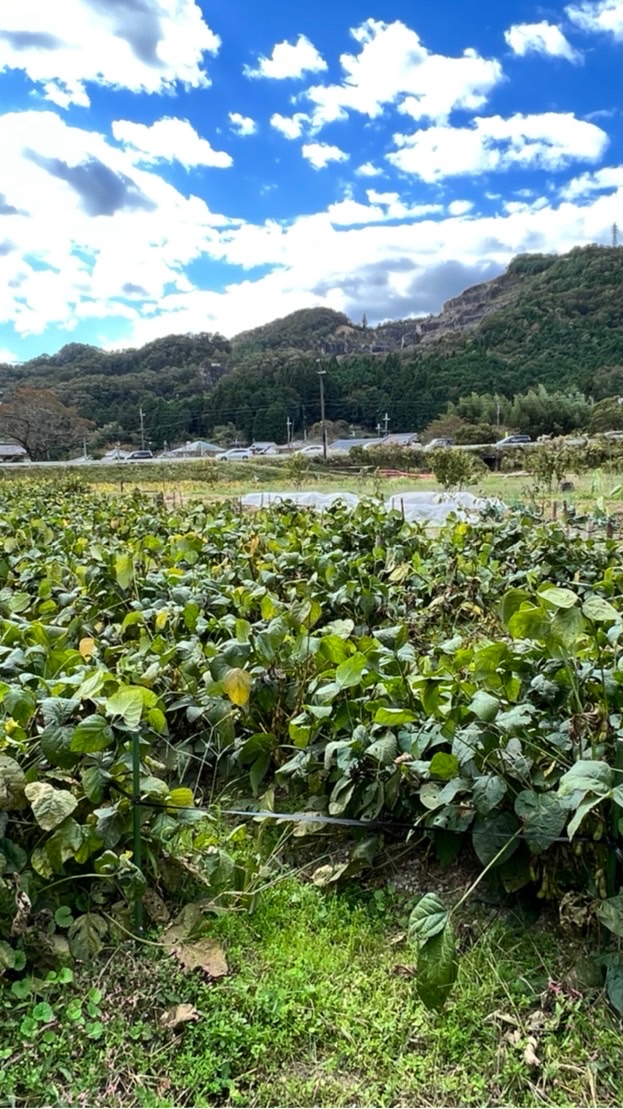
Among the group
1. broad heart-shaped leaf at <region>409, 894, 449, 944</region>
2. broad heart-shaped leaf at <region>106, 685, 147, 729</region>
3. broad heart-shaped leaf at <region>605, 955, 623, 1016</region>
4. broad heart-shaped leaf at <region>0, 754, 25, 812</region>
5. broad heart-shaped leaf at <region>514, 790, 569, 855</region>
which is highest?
broad heart-shaped leaf at <region>106, 685, 147, 729</region>

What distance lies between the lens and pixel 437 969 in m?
1.26

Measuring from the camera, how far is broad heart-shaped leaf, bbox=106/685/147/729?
4.98 ft

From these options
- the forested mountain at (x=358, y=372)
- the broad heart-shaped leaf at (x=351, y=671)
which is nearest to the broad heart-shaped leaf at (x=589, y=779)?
the broad heart-shaped leaf at (x=351, y=671)

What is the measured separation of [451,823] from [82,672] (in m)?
0.96

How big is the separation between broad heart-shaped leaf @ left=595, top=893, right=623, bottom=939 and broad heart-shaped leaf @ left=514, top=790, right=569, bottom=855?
14 cm

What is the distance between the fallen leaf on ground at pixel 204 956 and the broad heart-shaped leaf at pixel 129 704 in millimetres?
488

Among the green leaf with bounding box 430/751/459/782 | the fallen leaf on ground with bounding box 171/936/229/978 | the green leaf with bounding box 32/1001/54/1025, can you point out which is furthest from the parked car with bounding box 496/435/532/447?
the green leaf with bounding box 32/1001/54/1025

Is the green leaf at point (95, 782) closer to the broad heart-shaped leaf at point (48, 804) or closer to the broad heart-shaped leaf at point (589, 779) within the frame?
the broad heart-shaped leaf at point (48, 804)

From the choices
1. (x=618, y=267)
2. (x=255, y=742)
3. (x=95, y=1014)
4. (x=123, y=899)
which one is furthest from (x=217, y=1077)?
(x=618, y=267)

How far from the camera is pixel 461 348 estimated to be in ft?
233

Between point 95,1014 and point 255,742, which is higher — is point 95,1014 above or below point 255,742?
below

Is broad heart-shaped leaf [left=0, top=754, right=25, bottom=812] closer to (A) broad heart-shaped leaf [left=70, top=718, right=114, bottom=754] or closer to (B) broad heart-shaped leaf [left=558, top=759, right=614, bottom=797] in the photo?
(A) broad heart-shaped leaf [left=70, top=718, right=114, bottom=754]

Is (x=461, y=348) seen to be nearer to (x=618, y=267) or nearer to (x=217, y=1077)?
(x=618, y=267)

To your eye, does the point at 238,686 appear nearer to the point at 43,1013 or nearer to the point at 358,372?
the point at 43,1013
